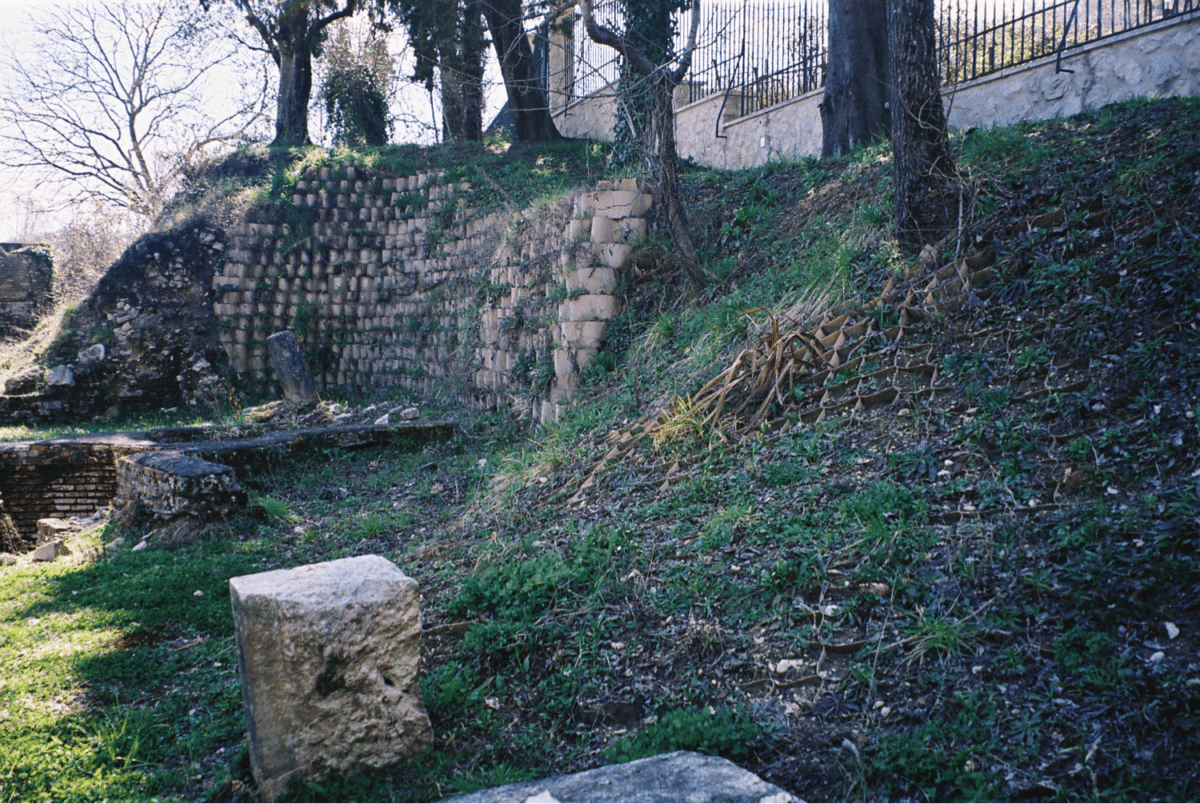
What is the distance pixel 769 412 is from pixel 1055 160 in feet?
8.99

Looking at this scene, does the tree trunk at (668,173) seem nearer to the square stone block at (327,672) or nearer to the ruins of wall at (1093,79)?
the ruins of wall at (1093,79)

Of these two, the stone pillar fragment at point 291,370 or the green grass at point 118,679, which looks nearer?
the green grass at point 118,679

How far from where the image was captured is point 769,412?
489 cm

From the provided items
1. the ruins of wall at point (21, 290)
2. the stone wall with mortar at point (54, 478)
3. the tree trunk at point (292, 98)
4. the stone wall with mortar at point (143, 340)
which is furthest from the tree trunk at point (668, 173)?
the ruins of wall at point (21, 290)

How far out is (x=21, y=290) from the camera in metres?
16.5

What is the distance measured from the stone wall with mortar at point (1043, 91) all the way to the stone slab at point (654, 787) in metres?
4.63

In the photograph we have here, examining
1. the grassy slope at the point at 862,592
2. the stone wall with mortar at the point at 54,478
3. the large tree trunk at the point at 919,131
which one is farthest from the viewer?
the stone wall with mortar at the point at 54,478

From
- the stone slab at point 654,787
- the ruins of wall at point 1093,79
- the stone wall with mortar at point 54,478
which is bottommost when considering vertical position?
the stone wall with mortar at point 54,478

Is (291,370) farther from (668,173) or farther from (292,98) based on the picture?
(292,98)

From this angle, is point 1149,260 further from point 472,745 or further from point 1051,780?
point 472,745

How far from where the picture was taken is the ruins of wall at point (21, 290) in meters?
16.4

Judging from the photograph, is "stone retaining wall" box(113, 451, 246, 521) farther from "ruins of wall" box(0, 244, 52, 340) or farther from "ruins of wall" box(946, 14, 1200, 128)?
"ruins of wall" box(0, 244, 52, 340)

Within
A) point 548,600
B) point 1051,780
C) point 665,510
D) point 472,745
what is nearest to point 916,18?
point 665,510

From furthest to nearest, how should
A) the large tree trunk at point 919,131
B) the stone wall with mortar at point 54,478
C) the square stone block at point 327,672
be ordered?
the stone wall with mortar at point 54,478, the large tree trunk at point 919,131, the square stone block at point 327,672
